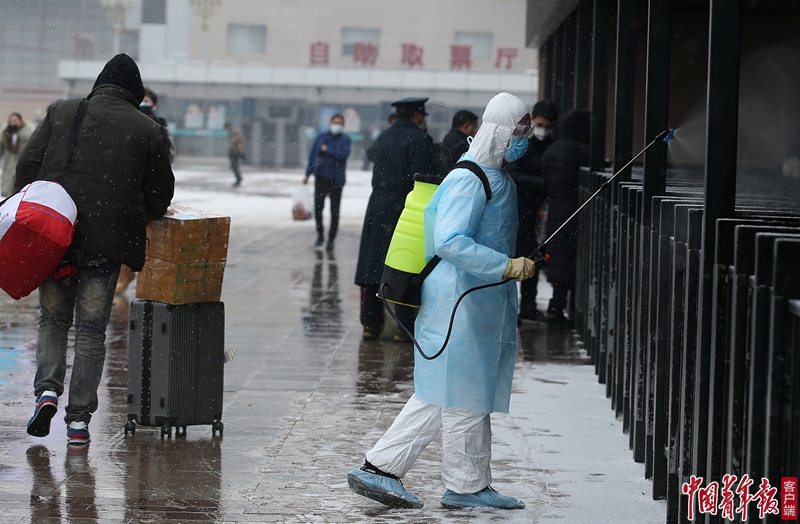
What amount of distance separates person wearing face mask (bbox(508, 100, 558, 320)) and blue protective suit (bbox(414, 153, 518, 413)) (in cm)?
479

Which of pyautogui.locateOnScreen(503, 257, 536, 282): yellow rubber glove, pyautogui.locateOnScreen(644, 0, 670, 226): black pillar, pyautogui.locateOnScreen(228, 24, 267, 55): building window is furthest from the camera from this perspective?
pyautogui.locateOnScreen(228, 24, 267, 55): building window

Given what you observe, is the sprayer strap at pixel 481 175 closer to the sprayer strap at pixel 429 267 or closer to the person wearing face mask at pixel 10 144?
the sprayer strap at pixel 429 267

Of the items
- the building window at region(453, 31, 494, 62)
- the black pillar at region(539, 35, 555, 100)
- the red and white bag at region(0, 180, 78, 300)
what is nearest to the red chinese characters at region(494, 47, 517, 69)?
the building window at region(453, 31, 494, 62)

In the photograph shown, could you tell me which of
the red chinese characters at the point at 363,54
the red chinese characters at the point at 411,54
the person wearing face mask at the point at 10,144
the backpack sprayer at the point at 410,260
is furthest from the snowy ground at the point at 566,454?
the red chinese characters at the point at 363,54

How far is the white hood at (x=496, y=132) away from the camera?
559 centimetres

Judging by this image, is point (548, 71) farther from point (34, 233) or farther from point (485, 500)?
point (485, 500)

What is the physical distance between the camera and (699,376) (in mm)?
4621

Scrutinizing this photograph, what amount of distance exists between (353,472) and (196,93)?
5187 cm

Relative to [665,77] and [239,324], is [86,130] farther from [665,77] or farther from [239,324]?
[239,324]

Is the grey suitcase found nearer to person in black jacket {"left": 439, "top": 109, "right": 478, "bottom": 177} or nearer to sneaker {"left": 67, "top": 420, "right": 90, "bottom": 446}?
sneaker {"left": 67, "top": 420, "right": 90, "bottom": 446}

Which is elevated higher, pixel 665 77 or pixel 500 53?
pixel 500 53

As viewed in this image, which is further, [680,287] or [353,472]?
[353,472]

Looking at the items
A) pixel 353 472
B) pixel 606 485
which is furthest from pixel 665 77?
pixel 353 472

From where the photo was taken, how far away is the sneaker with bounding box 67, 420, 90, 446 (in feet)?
21.5
